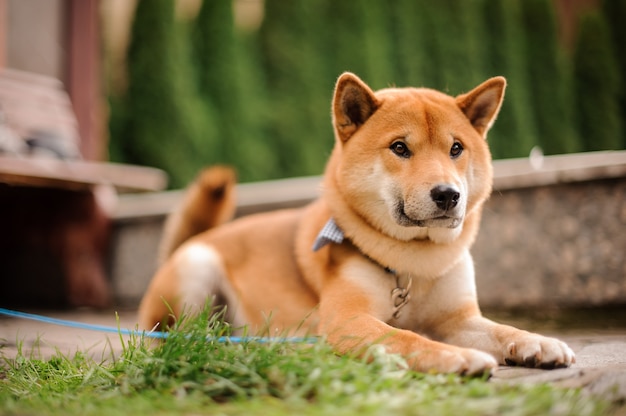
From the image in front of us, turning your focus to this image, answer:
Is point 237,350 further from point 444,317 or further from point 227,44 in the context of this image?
point 227,44

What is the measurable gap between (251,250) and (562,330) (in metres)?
1.76

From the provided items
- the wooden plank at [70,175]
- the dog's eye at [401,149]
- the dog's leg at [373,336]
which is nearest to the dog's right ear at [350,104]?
the dog's eye at [401,149]

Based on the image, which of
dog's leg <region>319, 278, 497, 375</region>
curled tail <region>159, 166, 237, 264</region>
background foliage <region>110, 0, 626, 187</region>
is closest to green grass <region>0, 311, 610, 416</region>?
dog's leg <region>319, 278, 497, 375</region>

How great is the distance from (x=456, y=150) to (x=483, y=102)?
0.98 feet

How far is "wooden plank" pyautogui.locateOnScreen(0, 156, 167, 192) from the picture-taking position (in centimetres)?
380

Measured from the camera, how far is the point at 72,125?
521 cm

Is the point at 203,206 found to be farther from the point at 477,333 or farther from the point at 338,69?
the point at 338,69

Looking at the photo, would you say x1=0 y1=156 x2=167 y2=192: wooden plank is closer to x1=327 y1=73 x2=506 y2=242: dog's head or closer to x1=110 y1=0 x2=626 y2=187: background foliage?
x1=327 y1=73 x2=506 y2=242: dog's head

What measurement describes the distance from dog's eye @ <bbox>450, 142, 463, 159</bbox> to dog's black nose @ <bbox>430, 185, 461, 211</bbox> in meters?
0.29

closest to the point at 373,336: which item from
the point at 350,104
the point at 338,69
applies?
the point at 350,104

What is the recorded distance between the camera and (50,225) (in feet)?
15.4

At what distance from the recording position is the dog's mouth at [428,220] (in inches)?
84.7

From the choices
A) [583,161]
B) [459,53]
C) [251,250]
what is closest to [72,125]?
[251,250]

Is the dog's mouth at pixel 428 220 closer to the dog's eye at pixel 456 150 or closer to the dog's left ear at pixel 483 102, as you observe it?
the dog's eye at pixel 456 150
